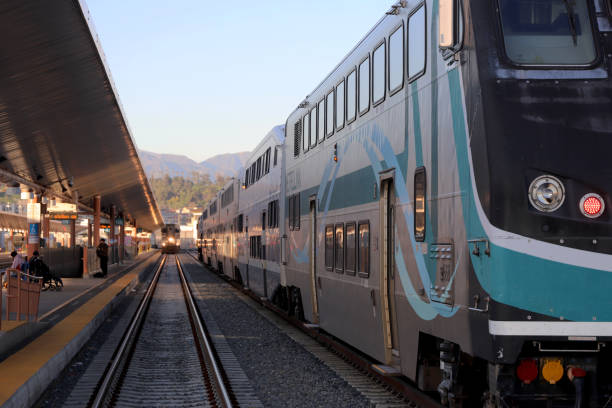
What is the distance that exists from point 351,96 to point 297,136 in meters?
4.84

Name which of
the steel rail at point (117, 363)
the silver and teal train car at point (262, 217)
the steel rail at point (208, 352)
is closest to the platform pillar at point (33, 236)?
the steel rail at point (208, 352)

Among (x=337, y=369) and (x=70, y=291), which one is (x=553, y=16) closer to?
(x=337, y=369)

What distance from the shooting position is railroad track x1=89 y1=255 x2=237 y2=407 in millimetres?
10594

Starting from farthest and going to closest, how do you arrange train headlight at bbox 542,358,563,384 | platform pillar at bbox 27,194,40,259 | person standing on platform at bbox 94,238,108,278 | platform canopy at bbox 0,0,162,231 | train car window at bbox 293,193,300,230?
person standing on platform at bbox 94,238,108,278 < platform pillar at bbox 27,194,40,259 < train car window at bbox 293,193,300,230 < platform canopy at bbox 0,0,162,231 < train headlight at bbox 542,358,563,384

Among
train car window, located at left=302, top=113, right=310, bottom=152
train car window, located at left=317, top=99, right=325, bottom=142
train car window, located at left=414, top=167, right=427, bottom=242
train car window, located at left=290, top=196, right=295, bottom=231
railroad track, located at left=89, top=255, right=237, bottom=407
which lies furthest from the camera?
train car window, located at left=290, top=196, right=295, bottom=231

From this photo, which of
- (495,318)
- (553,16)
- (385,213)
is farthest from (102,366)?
(553,16)

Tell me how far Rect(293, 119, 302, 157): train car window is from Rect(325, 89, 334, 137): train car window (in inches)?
103

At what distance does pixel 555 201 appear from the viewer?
6.40 meters

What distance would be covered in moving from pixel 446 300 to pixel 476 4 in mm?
2673

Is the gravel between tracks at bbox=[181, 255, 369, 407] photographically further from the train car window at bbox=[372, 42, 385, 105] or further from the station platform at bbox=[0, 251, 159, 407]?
the train car window at bbox=[372, 42, 385, 105]

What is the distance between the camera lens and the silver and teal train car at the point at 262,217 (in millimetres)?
19281

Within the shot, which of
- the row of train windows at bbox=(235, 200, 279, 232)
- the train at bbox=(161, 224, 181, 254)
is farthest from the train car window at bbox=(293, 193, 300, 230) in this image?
the train at bbox=(161, 224, 181, 254)

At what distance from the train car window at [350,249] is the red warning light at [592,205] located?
5.01 metres

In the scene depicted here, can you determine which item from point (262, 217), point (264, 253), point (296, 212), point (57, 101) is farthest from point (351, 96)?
point (57, 101)
